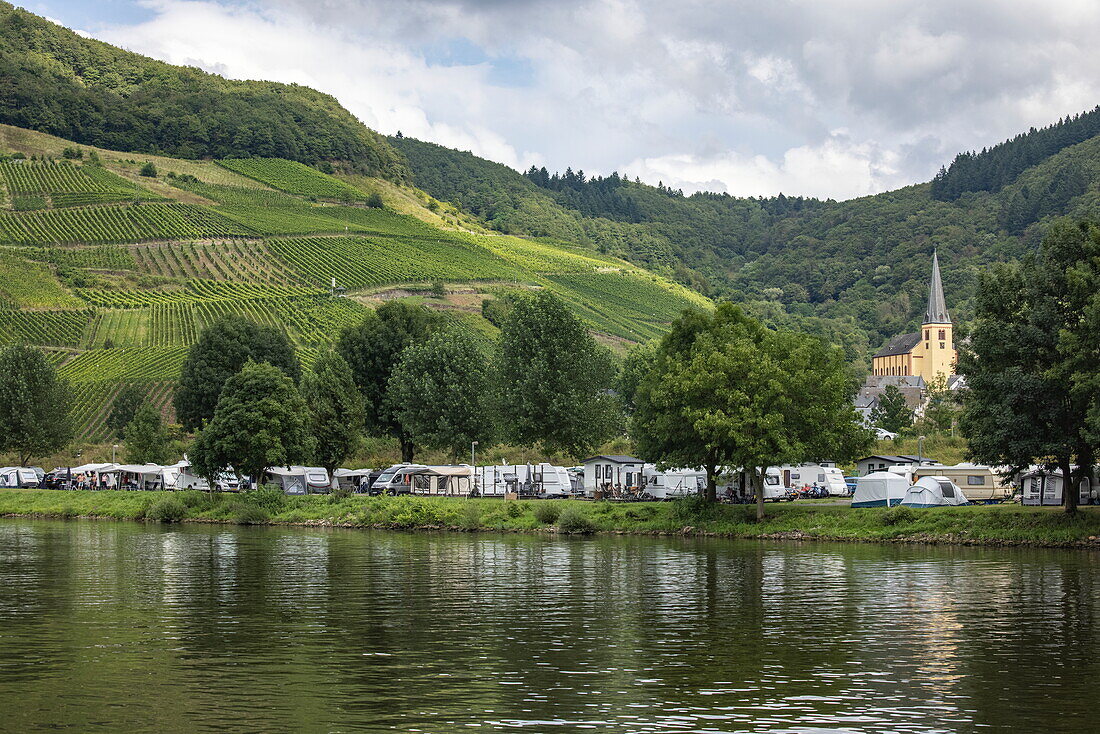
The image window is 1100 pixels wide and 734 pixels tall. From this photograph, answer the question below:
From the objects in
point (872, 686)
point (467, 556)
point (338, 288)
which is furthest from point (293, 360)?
point (872, 686)

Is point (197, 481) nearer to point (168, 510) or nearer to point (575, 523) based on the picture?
point (168, 510)

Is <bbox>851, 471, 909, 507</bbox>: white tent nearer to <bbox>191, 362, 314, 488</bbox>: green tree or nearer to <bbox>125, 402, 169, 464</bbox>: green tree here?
<bbox>191, 362, 314, 488</bbox>: green tree

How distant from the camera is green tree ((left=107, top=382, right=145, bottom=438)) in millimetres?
97062

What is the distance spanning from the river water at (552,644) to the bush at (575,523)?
13954mm

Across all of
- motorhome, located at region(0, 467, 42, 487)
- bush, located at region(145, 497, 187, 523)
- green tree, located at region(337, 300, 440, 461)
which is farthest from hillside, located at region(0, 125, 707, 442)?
bush, located at region(145, 497, 187, 523)

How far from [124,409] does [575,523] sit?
56.3 m

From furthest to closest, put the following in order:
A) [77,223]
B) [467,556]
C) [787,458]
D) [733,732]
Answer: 1. [77,223]
2. [787,458]
3. [467,556]
4. [733,732]

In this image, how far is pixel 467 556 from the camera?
42844 mm

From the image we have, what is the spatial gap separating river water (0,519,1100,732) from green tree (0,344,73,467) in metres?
48.4

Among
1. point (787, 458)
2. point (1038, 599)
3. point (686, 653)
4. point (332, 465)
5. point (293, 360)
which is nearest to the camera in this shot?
point (686, 653)

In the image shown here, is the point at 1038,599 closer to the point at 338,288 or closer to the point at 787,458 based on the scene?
the point at 787,458

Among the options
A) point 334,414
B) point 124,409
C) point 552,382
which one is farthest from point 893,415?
point 124,409

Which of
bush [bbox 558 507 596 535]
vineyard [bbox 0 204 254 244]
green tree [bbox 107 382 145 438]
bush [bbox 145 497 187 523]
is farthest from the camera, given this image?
vineyard [bbox 0 204 254 244]

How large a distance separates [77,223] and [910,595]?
148m
